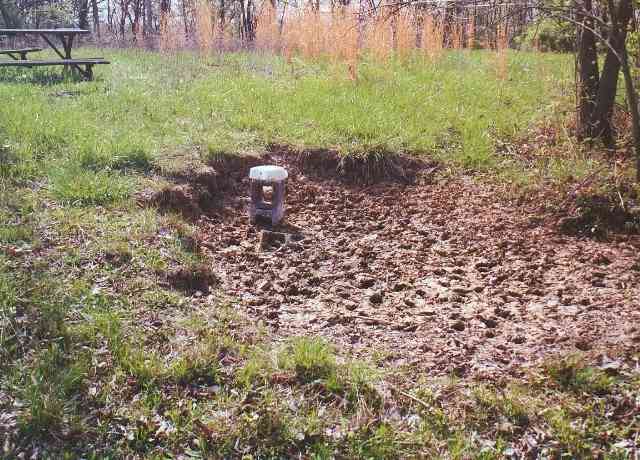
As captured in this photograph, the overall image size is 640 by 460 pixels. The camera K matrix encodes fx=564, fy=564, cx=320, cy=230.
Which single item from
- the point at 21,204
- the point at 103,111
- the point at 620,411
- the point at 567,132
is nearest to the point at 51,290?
the point at 21,204

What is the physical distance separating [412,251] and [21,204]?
322 centimetres

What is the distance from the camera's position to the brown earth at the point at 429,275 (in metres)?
3.43

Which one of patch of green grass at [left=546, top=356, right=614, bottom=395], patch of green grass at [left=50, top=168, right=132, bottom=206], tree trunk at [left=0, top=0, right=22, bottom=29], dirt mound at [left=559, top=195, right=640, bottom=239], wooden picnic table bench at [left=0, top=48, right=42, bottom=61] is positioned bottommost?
patch of green grass at [left=546, top=356, right=614, bottom=395]

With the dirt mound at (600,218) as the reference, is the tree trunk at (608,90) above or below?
above

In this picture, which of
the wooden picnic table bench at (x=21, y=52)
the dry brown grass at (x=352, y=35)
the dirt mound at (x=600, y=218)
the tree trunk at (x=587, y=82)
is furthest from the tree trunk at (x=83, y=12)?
the dirt mound at (x=600, y=218)

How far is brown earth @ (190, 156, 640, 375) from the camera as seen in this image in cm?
343

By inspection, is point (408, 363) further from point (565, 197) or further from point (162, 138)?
point (162, 138)

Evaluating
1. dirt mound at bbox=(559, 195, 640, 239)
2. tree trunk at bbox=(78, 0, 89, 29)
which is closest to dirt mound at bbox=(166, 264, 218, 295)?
dirt mound at bbox=(559, 195, 640, 239)

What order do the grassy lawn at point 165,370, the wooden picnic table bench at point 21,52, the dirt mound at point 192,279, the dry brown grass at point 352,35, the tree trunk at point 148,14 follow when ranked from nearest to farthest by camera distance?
the grassy lawn at point 165,370
the dirt mound at point 192,279
the dry brown grass at point 352,35
the wooden picnic table bench at point 21,52
the tree trunk at point 148,14

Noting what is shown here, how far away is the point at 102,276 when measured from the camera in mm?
3793

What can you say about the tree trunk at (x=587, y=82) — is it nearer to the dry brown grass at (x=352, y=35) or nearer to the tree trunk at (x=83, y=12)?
the dry brown grass at (x=352, y=35)

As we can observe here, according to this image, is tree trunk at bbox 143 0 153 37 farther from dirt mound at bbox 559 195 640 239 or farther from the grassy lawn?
dirt mound at bbox 559 195 640 239

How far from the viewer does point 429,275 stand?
14.6 ft

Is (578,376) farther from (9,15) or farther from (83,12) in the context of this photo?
(83,12)
